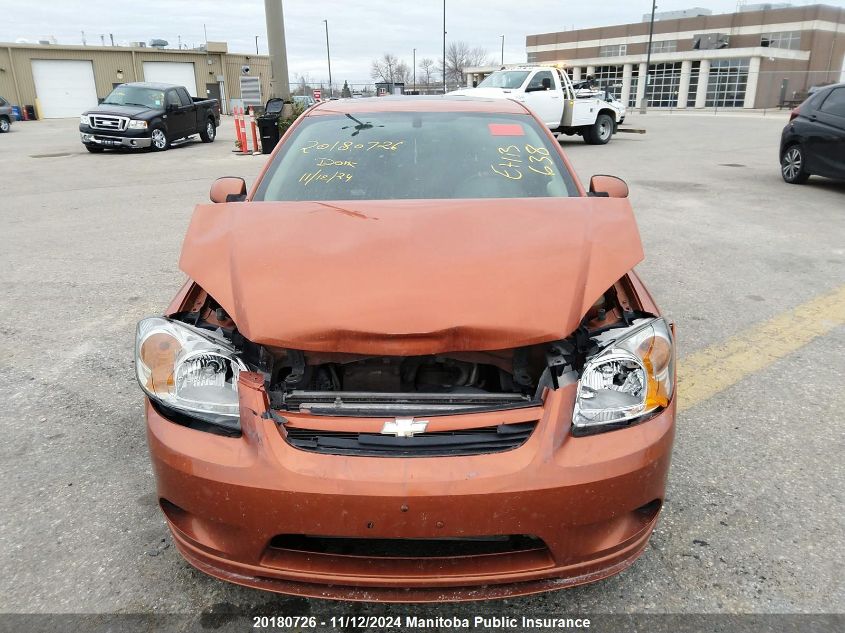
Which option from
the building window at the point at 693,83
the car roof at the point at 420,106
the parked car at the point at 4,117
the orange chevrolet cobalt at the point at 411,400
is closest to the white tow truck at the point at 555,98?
the car roof at the point at 420,106

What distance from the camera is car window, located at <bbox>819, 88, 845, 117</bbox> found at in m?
9.53

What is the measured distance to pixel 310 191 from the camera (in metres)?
3.02

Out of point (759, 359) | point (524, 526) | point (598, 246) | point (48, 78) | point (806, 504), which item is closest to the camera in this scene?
point (524, 526)

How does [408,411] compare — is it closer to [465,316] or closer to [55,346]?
[465,316]

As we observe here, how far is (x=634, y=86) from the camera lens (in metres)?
55.0

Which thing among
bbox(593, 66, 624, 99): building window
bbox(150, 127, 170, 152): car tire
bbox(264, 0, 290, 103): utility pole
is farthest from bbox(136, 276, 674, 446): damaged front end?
bbox(593, 66, 624, 99): building window

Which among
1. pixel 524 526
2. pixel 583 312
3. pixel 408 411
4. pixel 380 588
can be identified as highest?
pixel 583 312

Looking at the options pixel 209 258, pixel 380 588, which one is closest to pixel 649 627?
pixel 380 588

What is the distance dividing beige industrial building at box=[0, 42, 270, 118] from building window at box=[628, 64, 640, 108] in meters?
30.6

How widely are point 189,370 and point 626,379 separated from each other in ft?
4.57

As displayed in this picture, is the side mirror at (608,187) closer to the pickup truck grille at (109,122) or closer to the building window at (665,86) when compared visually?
the pickup truck grille at (109,122)

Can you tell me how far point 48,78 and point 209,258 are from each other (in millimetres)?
47134

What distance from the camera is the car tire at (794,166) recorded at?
10406mm

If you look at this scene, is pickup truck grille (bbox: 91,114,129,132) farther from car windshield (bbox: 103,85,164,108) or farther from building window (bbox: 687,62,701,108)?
building window (bbox: 687,62,701,108)
